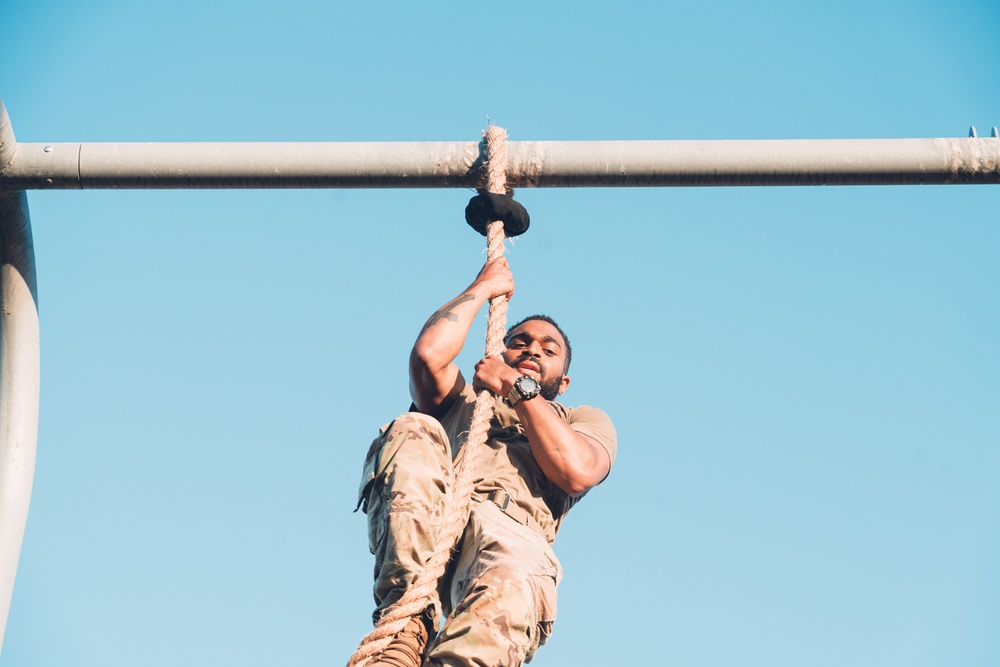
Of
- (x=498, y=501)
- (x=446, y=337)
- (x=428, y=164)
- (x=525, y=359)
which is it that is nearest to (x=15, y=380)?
(x=446, y=337)

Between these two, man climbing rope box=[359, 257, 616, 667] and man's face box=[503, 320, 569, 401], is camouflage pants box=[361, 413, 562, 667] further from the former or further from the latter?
man's face box=[503, 320, 569, 401]

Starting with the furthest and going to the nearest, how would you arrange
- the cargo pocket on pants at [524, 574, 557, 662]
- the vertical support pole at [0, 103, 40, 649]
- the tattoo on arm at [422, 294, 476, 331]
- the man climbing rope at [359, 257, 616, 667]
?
the tattoo on arm at [422, 294, 476, 331] < the vertical support pole at [0, 103, 40, 649] < the cargo pocket on pants at [524, 574, 557, 662] < the man climbing rope at [359, 257, 616, 667]

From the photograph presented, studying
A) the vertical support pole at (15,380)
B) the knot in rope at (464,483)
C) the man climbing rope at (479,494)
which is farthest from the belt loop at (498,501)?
the vertical support pole at (15,380)

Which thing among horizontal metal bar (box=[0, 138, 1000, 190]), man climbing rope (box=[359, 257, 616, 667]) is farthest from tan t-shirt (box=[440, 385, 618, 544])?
horizontal metal bar (box=[0, 138, 1000, 190])

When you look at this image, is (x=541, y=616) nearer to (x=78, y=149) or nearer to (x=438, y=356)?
→ (x=438, y=356)

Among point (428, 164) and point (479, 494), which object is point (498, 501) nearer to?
point (479, 494)

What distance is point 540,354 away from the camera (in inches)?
252

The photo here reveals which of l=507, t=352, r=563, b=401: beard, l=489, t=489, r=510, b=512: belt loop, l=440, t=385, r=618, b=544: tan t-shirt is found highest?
l=507, t=352, r=563, b=401: beard

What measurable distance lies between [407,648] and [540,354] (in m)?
2.04

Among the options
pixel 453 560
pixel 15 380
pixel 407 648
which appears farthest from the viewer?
pixel 15 380

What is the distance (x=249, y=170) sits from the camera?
209 inches

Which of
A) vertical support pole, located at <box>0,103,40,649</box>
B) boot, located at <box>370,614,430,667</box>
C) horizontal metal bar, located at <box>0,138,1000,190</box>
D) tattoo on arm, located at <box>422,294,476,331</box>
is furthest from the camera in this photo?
tattoo on arm, located at <box>422,294,476,331</box>

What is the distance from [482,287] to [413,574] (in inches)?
52.3

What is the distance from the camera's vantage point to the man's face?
20.8 ft
